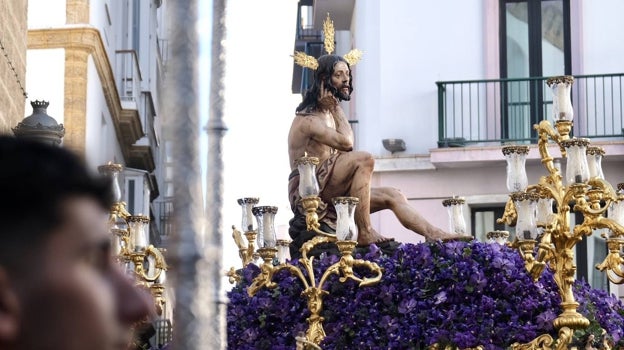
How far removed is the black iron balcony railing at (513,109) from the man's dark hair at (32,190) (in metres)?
22.9

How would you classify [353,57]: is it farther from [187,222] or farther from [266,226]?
[187,222]

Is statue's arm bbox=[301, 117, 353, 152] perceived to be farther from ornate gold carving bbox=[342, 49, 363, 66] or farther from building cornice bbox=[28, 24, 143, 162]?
building cornice bbox=[28, 24, 143, 162]

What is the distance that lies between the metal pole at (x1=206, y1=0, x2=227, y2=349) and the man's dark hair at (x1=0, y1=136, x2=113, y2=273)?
83cm

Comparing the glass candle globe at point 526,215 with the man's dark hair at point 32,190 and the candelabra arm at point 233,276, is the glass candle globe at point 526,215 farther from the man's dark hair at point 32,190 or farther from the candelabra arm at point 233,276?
the man's dark hair at point 32,190

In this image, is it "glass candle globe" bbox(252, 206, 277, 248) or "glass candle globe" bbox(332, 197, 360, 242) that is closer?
"glass candle globe" bbox(332, 197, 360, 242)

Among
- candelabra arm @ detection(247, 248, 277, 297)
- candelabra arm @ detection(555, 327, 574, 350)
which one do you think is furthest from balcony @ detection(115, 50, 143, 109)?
candelabra arm @ detection(555, 327, 574, 350)

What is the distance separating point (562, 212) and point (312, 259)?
188 cm

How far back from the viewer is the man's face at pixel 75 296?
A: 2041 millimetres

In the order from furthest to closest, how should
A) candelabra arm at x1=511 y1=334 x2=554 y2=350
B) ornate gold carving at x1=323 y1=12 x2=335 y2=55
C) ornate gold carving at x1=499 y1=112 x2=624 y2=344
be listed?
1. ornate gold carving at x1=323 y1=12 x2=335 y2=55
2. ornate gold carving at x1=499 y1=112 x2=624 y2=344
3. candelabra arm at x1=511 y1=334 x2=554 y2=350

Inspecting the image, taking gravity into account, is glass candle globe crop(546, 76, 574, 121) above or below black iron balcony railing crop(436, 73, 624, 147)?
below

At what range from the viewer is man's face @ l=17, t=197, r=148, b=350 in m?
2.04

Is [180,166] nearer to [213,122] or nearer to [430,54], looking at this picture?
[213,122]

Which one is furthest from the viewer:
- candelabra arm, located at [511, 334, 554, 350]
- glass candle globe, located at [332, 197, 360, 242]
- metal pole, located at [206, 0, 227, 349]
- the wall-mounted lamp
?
the wall-mounted lamp

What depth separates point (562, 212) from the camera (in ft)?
42.2
